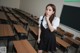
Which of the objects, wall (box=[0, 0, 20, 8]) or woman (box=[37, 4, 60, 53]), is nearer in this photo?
woman (box=[37, 4, 60, 53])

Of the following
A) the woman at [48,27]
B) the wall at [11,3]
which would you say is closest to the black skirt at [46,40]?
the woman at [48,27]

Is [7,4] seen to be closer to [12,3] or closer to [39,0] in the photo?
[12,3]

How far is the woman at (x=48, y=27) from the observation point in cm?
204

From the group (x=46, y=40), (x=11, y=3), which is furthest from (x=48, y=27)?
(x=11, y=3)

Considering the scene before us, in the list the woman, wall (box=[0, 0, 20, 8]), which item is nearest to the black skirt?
the woman

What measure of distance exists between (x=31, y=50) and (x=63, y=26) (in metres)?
3.53

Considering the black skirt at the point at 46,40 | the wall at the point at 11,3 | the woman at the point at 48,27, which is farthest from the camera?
the wall at the point at 11,3

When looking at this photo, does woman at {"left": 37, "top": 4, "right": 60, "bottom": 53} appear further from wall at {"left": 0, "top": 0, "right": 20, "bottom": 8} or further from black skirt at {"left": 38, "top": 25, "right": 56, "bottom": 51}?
wall at {"left": 0, "top": 0, "right": 20, "bottom": 8}

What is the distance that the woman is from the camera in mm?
2041

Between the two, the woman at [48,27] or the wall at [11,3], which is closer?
the woman at [48,27]

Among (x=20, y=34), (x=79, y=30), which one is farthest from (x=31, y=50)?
(x=79, y=30)

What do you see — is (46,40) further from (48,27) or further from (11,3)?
(11,3)

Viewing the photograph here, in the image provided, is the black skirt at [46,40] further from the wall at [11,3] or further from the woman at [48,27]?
the wall at [11,3]

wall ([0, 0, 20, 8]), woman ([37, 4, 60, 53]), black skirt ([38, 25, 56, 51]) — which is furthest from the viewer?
wall ([0, 0, 20, 8])
